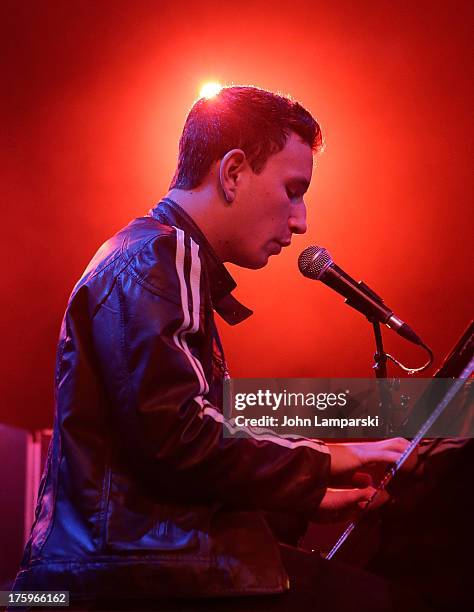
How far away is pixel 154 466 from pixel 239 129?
100cm

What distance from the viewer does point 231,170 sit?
71.4 inches

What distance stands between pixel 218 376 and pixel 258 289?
8.71 ft

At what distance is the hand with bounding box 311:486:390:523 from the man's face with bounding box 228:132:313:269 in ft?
2.37

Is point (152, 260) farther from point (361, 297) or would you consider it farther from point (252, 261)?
point (361, 297)

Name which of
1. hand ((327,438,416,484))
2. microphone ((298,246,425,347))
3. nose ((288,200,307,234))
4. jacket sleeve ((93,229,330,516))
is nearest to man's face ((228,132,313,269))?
nose ((288,200,307,234))

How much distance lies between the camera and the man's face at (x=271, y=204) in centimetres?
181

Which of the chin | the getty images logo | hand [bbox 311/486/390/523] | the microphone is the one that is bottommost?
the getty images logo

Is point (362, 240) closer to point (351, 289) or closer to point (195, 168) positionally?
point (351, 289)

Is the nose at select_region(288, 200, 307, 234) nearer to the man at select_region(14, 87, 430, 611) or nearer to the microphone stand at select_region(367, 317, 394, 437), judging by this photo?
the microphone stand at select_region(367, 317, 394, 437)

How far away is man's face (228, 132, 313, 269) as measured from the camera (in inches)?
71.1

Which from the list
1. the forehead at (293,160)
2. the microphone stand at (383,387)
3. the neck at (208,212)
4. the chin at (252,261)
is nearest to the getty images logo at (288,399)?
the microphone stand at (383,387)

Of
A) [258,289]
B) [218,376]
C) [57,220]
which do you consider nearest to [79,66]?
[57,220]

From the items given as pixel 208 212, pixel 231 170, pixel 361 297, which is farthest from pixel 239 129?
pixel 361 297

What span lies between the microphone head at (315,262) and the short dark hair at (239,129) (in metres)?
0.36
